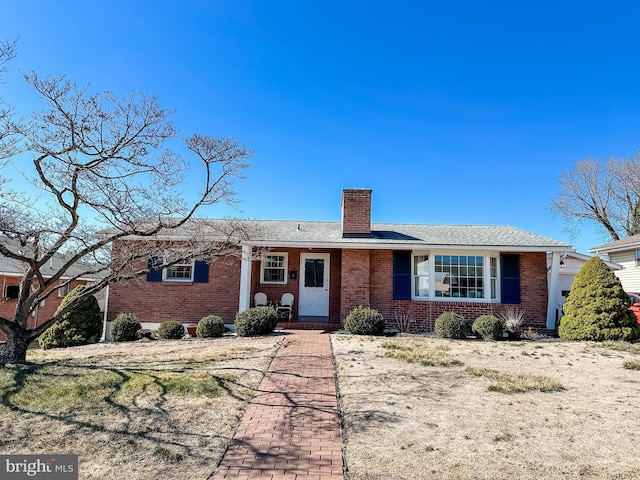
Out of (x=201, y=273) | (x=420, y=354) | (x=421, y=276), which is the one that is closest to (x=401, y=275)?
(x=421, y=276)

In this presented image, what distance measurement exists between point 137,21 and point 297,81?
177 inches

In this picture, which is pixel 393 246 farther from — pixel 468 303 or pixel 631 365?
pixel 631 365

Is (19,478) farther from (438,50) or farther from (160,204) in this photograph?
(438,50)

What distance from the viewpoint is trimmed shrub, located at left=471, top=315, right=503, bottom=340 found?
438 inches

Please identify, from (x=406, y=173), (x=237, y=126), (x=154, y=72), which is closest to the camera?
(x=154, y=72)

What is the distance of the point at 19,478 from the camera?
136 inches

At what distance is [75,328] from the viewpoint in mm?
11125

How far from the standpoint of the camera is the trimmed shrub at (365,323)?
37.2 feet

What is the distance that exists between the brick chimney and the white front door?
4.47ft

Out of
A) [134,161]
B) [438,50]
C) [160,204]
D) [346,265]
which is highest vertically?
[438,50]

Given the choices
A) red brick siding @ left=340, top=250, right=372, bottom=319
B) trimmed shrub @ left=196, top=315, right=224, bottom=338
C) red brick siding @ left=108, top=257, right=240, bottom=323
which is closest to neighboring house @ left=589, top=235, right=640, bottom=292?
red brick siding @ left=340, top=250, right=372, bottom=319

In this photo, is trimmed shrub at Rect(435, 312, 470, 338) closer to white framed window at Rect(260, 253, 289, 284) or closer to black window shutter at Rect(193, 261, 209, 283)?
white framed window at Rect(260, 253, 289, 284)

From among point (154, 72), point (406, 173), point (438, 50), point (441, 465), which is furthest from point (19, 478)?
point (406, 173)

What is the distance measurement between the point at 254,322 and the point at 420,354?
4.88 meters
